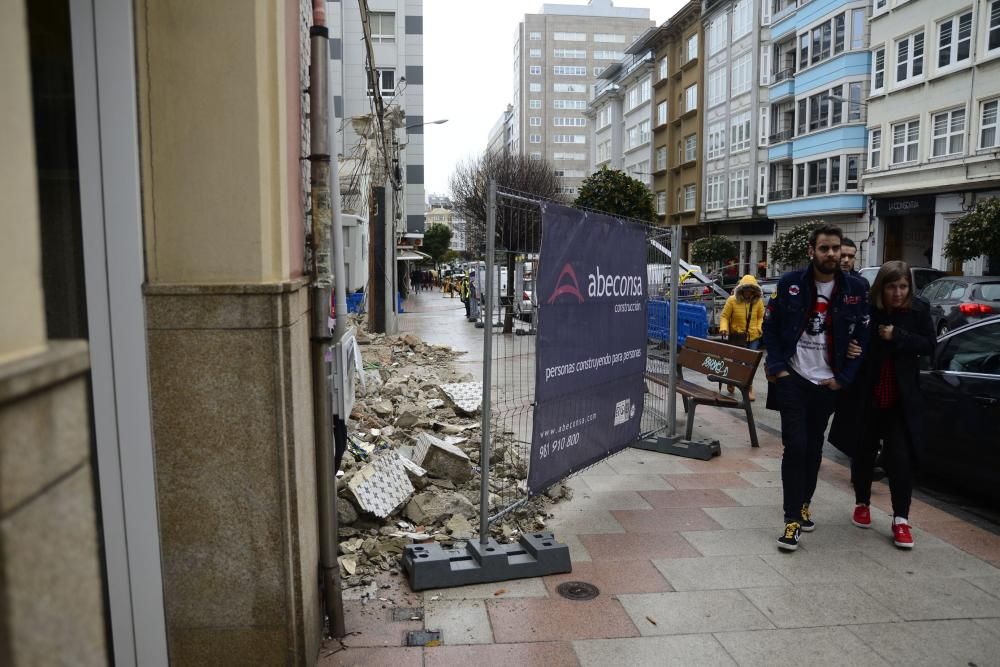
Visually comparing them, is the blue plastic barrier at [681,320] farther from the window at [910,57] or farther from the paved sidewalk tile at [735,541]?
the window at [910,57]

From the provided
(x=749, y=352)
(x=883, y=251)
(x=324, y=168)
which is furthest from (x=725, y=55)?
(x=324, y=168)

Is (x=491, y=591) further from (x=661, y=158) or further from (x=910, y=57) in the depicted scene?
(x=661, y=158)

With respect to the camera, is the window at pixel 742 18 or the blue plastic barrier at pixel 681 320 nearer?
the blue plastic barrier at pixel 681 320

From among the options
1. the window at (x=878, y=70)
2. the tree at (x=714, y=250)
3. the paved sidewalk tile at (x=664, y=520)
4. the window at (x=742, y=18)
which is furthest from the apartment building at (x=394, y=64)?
the paved sidewalk tile at (x=664, y=520)

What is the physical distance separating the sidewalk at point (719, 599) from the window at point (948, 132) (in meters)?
26.3

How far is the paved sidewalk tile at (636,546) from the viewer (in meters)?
5.05

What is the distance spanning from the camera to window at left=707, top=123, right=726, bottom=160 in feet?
158

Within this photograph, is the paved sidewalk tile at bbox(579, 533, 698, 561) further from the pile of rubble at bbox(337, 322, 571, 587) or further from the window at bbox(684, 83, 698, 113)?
the window at bbox(684, 83, 698, 113)

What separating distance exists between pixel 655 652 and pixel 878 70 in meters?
34.3

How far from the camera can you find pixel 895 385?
5277 mm

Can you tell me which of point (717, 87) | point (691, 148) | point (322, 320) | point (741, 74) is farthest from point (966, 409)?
point (691, 148)

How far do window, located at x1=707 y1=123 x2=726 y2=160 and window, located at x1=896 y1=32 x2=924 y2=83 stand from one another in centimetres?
1717

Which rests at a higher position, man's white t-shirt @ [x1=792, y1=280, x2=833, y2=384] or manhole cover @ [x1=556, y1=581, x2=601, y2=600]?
man's white t-shirt @ [x1=792, y1=280, x2=833, y2=384]

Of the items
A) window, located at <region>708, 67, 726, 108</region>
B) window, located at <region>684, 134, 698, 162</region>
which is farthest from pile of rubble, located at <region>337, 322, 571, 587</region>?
window, located at <region>684, 134, 698, 162</region>
